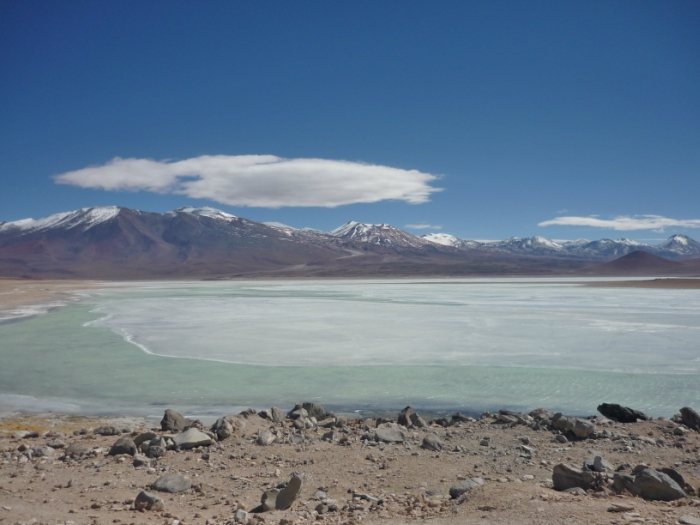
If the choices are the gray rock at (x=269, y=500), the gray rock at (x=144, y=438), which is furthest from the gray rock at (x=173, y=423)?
the gray rock at (x=269, y=500)

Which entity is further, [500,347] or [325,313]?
[325,313]

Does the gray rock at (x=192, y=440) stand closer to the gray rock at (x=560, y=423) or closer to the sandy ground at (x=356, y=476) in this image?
the sandy ground at (x=356, y=476)

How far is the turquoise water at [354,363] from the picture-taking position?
1005 cm

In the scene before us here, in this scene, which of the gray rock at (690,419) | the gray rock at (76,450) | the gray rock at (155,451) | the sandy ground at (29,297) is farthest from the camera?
the sandy ground at (29,297)

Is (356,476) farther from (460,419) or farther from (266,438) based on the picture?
(460,419)

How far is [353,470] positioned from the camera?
5.86 meters

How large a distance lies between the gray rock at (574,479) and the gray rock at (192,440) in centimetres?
417

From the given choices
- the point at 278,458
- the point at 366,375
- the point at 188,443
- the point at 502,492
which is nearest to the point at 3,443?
the point at 188,443

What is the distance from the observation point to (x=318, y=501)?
4934 millimetres

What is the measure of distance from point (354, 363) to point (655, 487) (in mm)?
9339

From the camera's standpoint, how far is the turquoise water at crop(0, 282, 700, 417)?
33.0ft

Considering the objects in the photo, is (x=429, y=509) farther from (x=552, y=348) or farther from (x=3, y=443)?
(x=552, y=348)

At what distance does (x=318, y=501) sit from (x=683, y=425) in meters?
5.61

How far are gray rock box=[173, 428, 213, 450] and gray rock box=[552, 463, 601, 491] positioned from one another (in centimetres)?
417
